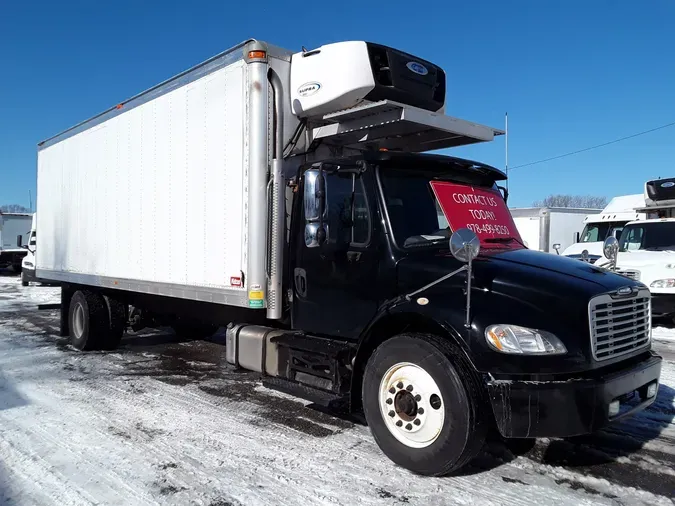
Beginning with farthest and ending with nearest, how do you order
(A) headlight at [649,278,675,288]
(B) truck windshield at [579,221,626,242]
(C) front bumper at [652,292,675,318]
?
1. (B) truck windshield at [579,221,626,242]
2. (C) front bumper at [652,292,675,318]
3. (A) headlight at [649,278,675,288]

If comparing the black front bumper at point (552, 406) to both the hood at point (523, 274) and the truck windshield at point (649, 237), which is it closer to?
the hood at point (523, 274)

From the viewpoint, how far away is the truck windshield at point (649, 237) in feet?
38.7

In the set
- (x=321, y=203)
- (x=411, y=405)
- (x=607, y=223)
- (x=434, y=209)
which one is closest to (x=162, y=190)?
(x=321, y=203)

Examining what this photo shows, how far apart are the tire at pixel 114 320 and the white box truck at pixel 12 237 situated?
1046 inches

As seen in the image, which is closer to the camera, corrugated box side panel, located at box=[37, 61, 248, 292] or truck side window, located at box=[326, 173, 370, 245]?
truck side window, located at box=[326, 173, 370, 245]

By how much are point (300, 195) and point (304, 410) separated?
222 cm

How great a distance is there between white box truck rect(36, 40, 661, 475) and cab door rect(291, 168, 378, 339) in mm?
17

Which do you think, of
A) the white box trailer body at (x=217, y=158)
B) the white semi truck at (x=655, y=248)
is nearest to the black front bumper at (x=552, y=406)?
the white box trailer body at (x=217, y=158)

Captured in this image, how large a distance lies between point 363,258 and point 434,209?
0.73 m

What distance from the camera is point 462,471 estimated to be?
414 centimetres

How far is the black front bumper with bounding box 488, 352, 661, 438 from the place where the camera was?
3.57m

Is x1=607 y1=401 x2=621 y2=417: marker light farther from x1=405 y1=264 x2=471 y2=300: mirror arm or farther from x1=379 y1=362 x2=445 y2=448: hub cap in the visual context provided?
x1=405 y1=264 x2=471 y2=300: mirror arm

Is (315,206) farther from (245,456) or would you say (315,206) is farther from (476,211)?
(245,456)

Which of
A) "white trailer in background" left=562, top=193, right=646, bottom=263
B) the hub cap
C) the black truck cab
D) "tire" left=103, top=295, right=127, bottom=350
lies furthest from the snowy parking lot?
"white trailer in background" left=562, top=193, right=646, bottom=263
